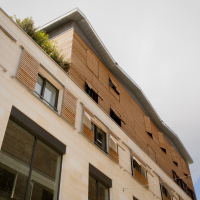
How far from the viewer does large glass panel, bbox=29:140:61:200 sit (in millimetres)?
9906

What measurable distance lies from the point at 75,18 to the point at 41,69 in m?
8.51

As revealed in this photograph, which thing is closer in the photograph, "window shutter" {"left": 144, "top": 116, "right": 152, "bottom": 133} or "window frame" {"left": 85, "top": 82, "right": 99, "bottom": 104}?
"window frame" {"left": 85, "top": 82, "right": 99, "bottom": 104}

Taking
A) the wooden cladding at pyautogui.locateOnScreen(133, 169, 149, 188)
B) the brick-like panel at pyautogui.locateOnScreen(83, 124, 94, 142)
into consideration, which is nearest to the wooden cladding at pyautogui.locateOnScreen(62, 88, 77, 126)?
the brick-like panel at pyautogui.locateOnScreen(83, 124, 94, 142)

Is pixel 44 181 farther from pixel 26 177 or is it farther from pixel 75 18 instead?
pixel 75 18

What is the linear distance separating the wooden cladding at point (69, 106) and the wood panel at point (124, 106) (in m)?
2.24

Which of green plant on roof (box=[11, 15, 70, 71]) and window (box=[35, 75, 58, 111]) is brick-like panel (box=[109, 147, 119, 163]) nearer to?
window (box=[35, 75, 58, 111])

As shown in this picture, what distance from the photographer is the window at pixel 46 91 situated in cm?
1265

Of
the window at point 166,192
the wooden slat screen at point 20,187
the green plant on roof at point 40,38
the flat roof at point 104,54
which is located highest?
the flat roof at point 104,54

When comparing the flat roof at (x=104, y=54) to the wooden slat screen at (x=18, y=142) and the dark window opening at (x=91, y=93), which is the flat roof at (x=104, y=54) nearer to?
the dark window opening at (x=91, y=93)

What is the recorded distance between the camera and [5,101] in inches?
392

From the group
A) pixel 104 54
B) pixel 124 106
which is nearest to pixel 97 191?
pixel 124 106

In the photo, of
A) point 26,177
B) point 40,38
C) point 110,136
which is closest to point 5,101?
point 26,177

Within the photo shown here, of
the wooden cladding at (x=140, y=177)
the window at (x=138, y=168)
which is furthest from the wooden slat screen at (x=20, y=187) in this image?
the window at (x=138, y=168)

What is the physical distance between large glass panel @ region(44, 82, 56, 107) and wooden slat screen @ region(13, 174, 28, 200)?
4.51m
